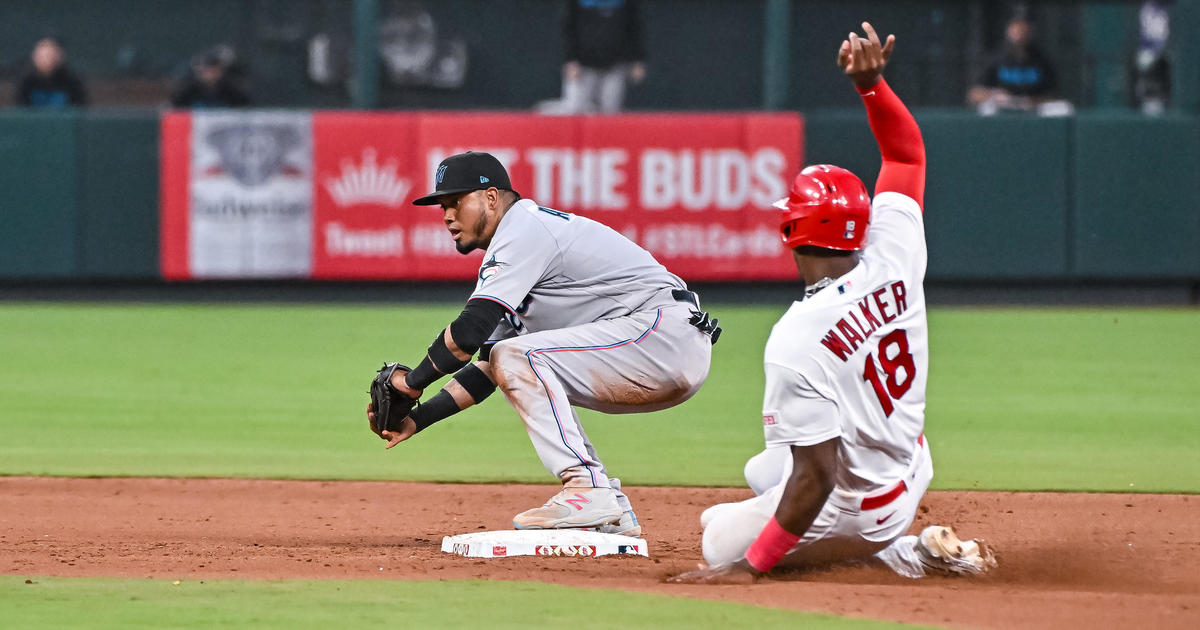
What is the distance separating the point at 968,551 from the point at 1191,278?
11362 millimetres

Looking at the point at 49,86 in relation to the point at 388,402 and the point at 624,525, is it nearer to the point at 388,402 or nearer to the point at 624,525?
the point at 388,402

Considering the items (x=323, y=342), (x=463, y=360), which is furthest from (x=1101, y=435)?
(x=323, y=342)

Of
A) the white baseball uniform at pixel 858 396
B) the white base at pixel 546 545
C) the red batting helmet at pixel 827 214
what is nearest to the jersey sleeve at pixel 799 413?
the white baseball uniform at pixel 858 396

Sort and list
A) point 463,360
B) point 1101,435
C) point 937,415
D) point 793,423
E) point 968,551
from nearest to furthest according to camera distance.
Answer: point 793,423 < point 968,551 < point 463,360 < point 1101,435 < point 937,415

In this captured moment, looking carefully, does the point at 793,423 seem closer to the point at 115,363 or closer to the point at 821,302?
the point at 821,302

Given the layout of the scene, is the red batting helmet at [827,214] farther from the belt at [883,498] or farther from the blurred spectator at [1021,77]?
the blurred spectator at [1021,77]

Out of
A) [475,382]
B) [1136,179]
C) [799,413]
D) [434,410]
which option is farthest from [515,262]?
[1136,179]

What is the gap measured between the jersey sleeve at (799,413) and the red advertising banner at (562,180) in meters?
10.7

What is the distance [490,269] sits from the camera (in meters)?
5.70

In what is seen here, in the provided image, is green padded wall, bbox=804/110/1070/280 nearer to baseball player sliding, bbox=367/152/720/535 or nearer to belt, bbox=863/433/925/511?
baseball player sliding, bbox=367/152/720/535

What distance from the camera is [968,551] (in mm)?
5188

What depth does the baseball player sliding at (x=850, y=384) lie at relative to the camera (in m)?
4.60

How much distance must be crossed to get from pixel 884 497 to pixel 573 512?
1.31 metres

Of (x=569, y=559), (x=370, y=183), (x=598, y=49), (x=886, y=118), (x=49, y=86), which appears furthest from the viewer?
(x=49, y=86)
